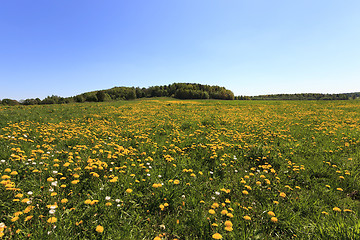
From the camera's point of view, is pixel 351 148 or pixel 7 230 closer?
pixel 7 230

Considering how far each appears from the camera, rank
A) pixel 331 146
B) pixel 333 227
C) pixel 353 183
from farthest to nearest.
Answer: pixel 331 146 → pixel 353 183 → pixel 333 227

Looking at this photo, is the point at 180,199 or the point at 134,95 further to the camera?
the point at 134,95

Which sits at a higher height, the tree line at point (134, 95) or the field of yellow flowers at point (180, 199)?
the tree line at point (134, 95)

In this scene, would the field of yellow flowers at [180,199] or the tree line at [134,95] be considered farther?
the tree line at [134,95]

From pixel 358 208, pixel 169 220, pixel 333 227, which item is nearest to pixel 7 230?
pixel 169 220

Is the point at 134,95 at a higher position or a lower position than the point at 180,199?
higher

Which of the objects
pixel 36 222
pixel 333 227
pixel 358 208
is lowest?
pixel 358 208

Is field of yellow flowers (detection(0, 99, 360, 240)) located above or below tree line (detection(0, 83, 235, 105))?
below

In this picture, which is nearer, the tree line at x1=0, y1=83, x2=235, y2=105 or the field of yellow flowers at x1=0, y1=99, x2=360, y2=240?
the field of yellow flowers at x1=0, y1=99, x2=360, y2=240

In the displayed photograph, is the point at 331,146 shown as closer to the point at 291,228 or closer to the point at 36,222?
the point at 291,228

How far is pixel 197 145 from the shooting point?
5.90 metres

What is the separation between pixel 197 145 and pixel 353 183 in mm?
4229

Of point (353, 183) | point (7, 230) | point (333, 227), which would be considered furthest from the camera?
point (353, 183)

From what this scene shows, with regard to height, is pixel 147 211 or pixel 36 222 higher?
pixel 36 222
